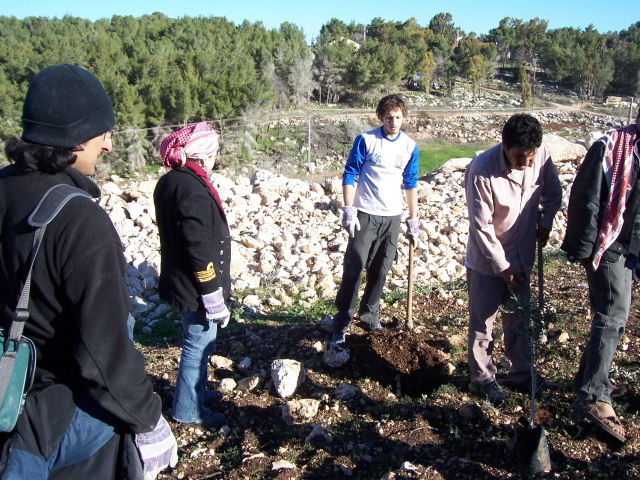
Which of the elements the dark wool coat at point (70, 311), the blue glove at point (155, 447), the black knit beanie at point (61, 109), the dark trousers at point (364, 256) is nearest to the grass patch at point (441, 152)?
the dark trousers at point (364, 256)

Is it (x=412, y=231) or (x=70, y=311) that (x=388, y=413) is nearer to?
(x=412, y=231)

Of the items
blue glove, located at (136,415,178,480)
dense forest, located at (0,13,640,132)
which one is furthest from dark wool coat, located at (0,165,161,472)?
dense forest, located at (0,13,640,132)

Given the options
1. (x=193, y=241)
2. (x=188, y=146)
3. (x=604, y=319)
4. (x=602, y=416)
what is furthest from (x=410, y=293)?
(x=188, y=146)

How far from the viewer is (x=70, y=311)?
149cm

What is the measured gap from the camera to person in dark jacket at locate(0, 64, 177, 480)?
1440 mm

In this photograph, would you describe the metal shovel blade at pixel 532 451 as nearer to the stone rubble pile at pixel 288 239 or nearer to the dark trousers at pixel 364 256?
the dark trousers at pixel 364 256

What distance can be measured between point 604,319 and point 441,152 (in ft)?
72.5

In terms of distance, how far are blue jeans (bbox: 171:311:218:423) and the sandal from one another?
2117mm

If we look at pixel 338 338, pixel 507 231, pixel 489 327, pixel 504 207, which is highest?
pixel 504 207

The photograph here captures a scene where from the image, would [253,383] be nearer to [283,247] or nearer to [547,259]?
[283,247]

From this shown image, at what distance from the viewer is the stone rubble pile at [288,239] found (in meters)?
6.02

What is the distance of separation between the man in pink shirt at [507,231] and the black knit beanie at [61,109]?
2187mm

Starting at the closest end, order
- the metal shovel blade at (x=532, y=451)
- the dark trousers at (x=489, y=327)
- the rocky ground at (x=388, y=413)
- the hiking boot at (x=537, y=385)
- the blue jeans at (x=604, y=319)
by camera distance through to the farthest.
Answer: the metal shovel blade at (x=532, y=451)
the rocky ground at (x=388, y=413)
the blue jeans at (x=604, y=319)
the dark trousers at (x=489, y=327)
the hiking boot at (x=537, y=385)

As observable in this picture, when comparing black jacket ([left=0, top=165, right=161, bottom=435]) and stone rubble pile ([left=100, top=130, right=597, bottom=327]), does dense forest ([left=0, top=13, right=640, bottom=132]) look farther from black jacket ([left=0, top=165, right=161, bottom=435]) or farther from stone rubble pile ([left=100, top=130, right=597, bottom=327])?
black jacket ([left=0, top=165, right=161, bottom=435])
